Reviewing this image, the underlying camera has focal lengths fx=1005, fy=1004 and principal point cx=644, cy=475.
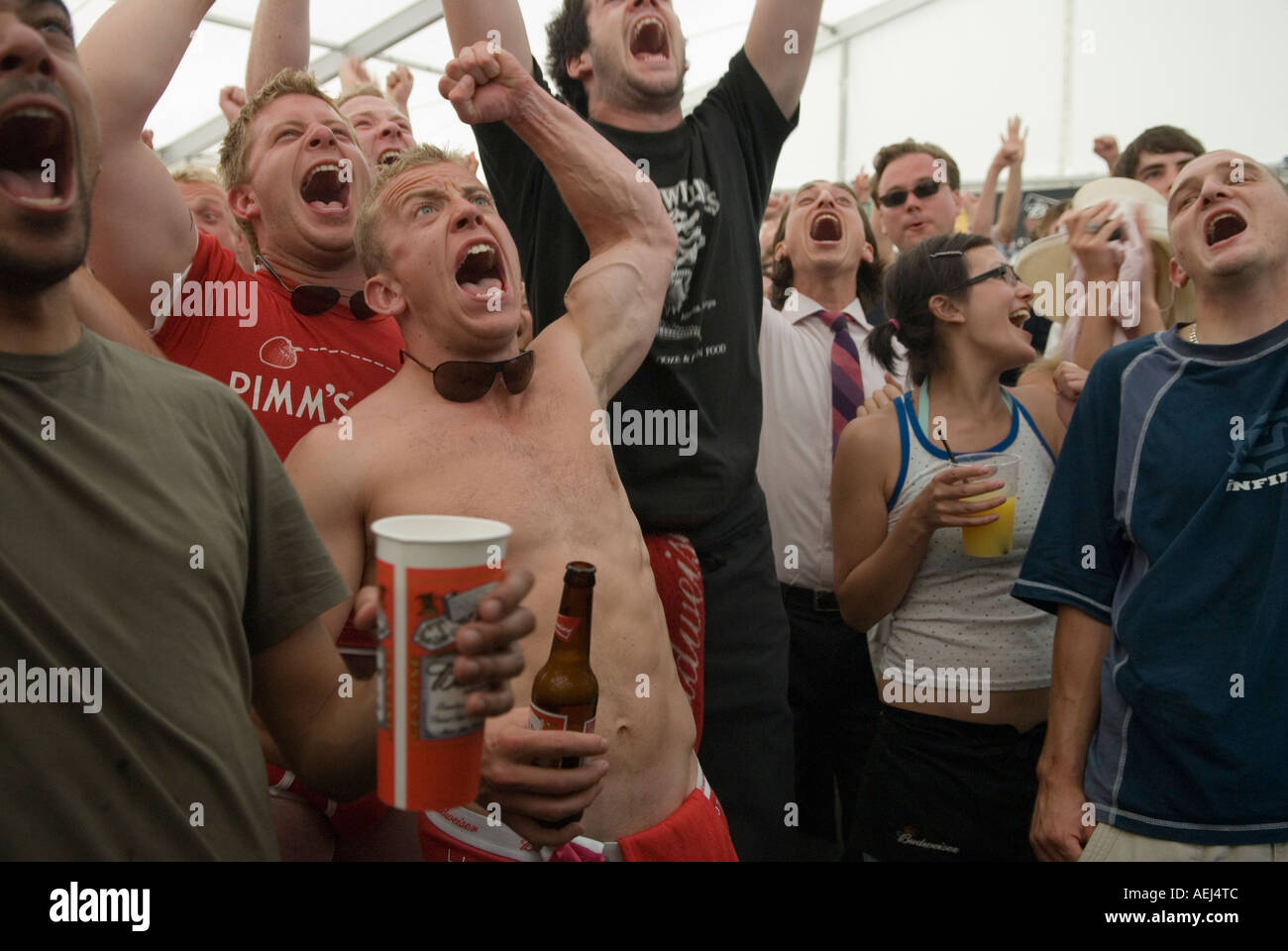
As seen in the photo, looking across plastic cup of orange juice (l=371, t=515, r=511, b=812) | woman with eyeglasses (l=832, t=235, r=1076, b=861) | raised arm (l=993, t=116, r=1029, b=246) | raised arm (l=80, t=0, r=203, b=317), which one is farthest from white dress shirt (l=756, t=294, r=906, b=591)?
plastic cup of orange juice (l=371, t=515, r=511, b=812)

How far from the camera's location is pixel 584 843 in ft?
5.21

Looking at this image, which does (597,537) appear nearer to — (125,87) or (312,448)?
(312,448)

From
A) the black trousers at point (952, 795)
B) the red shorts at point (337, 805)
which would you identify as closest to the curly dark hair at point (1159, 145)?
the black trousers at point (952, 795)

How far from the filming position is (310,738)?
129 cm

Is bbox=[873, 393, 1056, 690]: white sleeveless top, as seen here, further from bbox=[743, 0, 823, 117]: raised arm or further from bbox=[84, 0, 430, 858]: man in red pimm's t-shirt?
bbox=[84, 0, 430, 858]: man in red pimm's t-shirt

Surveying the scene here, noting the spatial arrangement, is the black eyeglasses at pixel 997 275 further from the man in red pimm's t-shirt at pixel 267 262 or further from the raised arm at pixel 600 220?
the man in red pimm's t-shirt at pixel 267 262

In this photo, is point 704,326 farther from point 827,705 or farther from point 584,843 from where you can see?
point 827,705

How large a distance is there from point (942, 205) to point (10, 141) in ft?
11.7

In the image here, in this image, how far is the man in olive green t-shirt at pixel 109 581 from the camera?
40.4 inches

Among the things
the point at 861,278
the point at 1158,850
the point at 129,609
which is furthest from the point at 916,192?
the point at 129,609

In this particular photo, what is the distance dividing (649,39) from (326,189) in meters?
0.86

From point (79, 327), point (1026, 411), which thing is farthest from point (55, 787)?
point (1026, 411)

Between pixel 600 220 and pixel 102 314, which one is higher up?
pixel 600 220

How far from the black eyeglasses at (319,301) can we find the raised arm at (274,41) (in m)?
0.76
